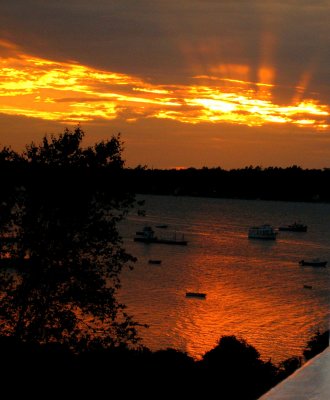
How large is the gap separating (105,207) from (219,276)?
46576 millimetres

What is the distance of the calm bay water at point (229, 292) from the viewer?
38.9 metres

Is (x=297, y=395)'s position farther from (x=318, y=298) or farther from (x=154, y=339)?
(x=318, y=298)

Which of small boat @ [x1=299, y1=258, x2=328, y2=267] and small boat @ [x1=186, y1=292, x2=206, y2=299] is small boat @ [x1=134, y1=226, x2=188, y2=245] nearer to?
small boat @ [x1=299, y1=258, x2=328, y2=267]

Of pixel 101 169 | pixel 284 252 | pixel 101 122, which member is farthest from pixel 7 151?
pixel 284 252

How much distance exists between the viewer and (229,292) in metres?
55.4

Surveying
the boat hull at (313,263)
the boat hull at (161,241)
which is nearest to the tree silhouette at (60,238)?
the boat hull at (313,263)

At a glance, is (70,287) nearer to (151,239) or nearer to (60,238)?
(60,238)

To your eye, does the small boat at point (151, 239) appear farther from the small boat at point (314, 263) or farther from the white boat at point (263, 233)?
the small boat at point (314, 263)

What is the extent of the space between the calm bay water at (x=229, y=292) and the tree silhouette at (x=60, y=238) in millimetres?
6154

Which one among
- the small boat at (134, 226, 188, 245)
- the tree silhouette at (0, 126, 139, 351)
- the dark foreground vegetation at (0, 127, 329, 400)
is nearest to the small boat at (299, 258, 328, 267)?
the small boat at (134, 226, 188, 245)

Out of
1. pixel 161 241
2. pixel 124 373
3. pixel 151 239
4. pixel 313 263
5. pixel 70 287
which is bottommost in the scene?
pixel 161 241

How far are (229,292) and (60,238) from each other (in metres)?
38.5

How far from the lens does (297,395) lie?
113 cm

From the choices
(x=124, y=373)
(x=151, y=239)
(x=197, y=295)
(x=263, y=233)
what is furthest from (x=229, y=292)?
(x=263, y=233)
